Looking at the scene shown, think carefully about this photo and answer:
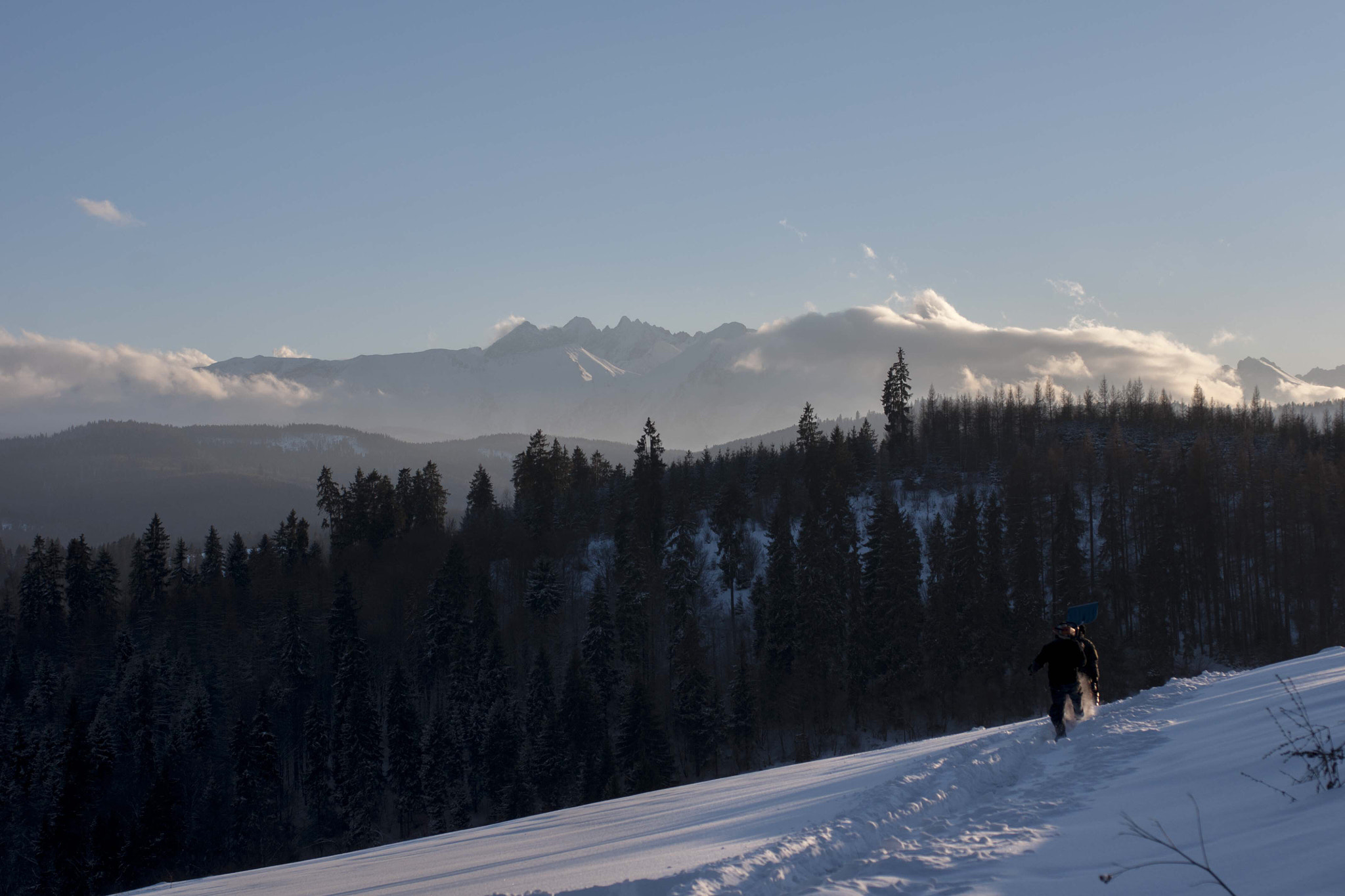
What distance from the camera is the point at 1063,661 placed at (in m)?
14.4

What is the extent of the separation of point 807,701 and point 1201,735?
5695 centimetres

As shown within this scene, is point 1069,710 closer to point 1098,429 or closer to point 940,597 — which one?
point 940,597

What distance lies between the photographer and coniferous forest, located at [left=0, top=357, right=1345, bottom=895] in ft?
212

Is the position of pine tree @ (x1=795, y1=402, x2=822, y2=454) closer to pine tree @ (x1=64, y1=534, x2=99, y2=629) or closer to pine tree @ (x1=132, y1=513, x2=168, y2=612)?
pine tree @ (x1=132, y1=513, x2=168, y2=612)

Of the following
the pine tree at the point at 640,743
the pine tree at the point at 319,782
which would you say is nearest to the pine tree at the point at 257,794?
the pine tree at the point at 319,782

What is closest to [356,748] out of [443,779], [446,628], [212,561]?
[443,779]

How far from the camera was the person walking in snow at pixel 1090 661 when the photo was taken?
15.0 metres

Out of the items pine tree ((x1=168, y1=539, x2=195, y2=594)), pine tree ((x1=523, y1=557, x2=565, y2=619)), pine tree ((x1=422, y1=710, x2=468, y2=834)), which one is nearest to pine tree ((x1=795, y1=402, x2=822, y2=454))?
pine tree ((x1=523, y1=557, x2=565, y2=619))

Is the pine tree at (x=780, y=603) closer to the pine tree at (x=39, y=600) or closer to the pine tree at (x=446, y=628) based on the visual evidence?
the pine tree at (x=446, y=628)

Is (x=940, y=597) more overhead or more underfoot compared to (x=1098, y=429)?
more underfoot

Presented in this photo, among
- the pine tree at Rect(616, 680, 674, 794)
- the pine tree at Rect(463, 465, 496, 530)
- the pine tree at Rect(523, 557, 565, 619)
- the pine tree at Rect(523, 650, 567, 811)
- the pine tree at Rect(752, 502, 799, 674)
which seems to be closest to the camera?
the pine tree at Rect(616, 680, 674, 794)

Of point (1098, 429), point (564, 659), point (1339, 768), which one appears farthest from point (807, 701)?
point (1098, 429)

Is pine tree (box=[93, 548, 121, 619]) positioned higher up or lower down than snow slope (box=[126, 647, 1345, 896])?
lower down

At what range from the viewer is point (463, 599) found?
267 ft
